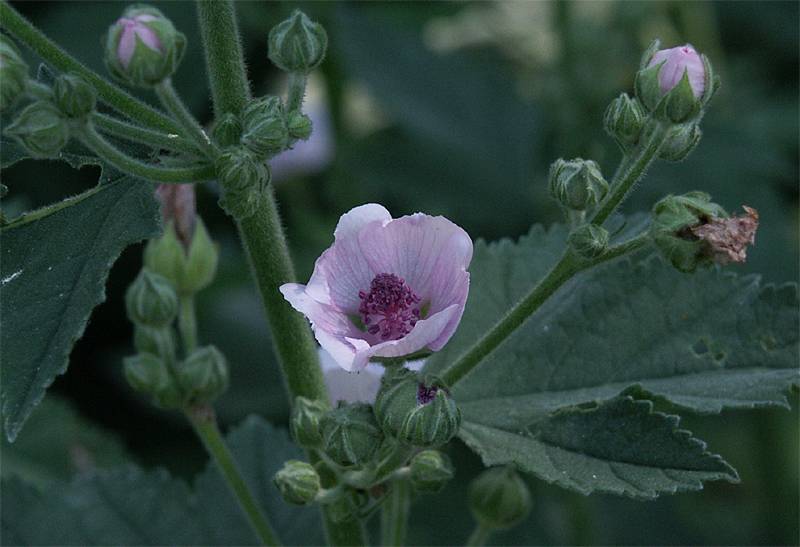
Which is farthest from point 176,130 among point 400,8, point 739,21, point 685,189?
point 739,21

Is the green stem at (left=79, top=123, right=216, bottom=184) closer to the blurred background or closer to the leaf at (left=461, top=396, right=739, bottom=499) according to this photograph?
the leaf at (left=461, top=396, right=739, bottom=499)

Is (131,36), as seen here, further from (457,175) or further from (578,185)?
(457,175)

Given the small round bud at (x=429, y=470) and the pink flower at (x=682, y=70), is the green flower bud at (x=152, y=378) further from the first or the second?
the pink flower at (x=682, y=70)

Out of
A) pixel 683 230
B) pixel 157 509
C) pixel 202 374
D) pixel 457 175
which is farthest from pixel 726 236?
pixel 457 175

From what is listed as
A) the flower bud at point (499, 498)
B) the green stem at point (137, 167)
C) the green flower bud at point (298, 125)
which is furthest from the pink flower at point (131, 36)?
the flower bud at point (499, 498)

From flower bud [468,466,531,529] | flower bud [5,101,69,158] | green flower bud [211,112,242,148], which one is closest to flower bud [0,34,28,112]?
flower bud [5,101,69,158]
